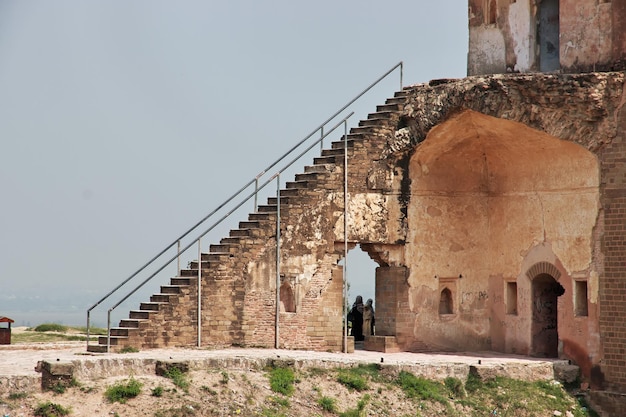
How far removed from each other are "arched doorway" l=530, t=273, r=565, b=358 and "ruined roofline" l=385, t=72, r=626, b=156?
12.2ft

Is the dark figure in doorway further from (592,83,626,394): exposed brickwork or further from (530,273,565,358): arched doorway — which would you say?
(592,83,626,394): exposed brickwork

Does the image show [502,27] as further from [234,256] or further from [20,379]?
[20,379]

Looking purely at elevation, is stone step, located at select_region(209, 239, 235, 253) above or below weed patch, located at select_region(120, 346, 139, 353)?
above

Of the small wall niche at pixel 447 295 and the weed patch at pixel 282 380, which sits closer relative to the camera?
the weed patch at pixel 282 380

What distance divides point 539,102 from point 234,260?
7270 mm

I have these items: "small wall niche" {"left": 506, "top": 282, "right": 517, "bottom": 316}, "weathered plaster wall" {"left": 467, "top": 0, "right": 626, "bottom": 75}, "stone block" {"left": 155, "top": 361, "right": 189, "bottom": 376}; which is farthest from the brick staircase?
"small wall niche" {"left": 506, "top": 282, "right": 517, "bottom": 316}

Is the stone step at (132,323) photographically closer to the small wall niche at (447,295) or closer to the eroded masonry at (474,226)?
the eroded masonry at (474,226)

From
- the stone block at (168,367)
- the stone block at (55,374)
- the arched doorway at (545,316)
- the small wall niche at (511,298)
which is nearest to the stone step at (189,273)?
the stone block at (168,367)

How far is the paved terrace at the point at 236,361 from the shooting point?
21250 mm

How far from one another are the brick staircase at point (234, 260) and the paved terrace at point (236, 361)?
1.60 feet

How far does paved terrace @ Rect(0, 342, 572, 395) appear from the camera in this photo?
69.7ft

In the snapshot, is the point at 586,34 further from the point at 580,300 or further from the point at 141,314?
the point at 141,314

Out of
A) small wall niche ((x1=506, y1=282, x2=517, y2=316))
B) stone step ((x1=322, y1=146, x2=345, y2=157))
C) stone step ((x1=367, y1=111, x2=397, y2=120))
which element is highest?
stone step ((x1=367, y1=111, x2=397, y2=120))

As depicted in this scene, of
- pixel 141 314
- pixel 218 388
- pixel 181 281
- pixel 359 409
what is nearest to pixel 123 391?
pixel 218 388
